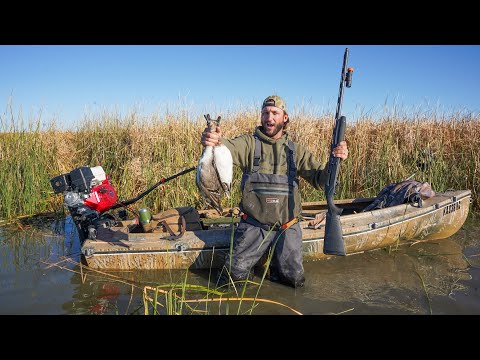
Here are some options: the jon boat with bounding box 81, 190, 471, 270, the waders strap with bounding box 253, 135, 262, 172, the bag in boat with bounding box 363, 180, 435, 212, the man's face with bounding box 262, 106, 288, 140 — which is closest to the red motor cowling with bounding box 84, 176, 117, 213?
the jon boat with bounding box 81, 190, 471, 270

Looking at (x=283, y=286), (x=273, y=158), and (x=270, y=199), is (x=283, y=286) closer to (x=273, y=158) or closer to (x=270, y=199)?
(x=270, y=199)

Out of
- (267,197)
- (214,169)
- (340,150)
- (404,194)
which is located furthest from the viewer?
(404,194)

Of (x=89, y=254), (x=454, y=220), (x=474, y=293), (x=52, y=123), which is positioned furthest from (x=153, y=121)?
(x=474, y=293)

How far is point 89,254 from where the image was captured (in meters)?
4.37

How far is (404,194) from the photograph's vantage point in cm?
566

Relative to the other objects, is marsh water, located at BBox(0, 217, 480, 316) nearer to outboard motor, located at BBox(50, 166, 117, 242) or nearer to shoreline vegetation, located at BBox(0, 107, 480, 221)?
outboard motor, located at BBox(50, 166, 117, 242)

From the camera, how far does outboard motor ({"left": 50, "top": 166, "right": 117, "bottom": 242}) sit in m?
4.60

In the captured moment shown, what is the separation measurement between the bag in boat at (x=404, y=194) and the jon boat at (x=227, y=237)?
0.13 meters

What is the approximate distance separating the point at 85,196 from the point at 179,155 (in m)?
3.20

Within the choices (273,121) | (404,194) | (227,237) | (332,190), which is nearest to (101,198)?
(227,237)

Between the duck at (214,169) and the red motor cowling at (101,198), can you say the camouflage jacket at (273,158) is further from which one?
the red motor cowling at (101,198)

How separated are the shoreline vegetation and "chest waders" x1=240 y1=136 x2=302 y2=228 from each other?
3.01m
